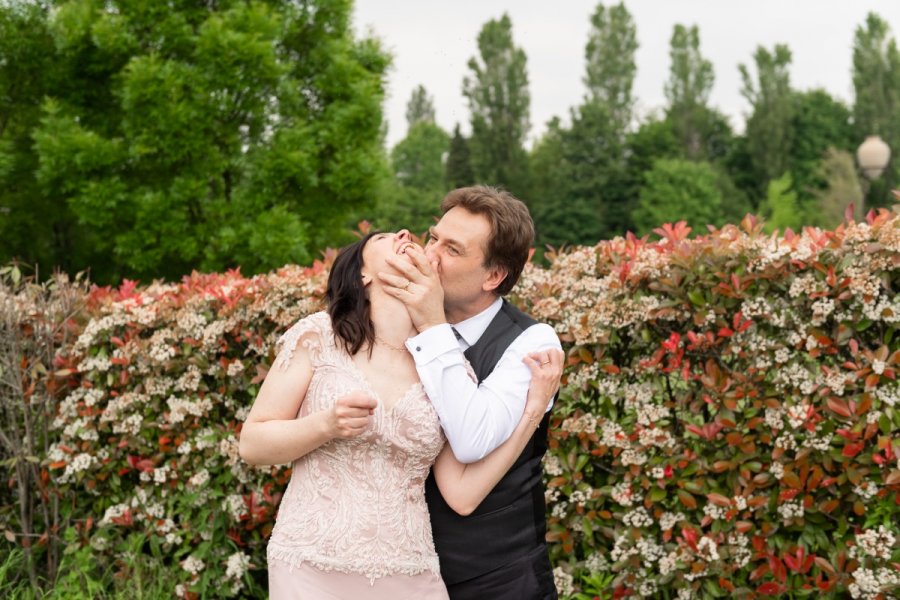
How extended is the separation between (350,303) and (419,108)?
74.8 meters

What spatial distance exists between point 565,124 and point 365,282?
52.3 meters

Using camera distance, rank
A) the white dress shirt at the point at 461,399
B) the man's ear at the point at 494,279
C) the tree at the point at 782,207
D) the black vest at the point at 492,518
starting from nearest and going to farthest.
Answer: the white dress shirt at the point at 461,399 < the black vest at the point at 492,518 < the man's ear at the point at 494,279 < the tree at the point at 782,207

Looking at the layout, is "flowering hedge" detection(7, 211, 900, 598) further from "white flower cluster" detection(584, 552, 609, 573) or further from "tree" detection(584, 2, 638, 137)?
"tree" detection(584, 2, 638, 137)

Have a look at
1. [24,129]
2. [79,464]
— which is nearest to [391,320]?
[79,464]

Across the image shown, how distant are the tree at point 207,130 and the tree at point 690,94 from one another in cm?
4291

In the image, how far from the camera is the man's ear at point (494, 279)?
8.79 ft

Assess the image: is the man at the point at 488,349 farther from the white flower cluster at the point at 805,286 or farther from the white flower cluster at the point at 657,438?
the white flower cluster at the point at 805,286

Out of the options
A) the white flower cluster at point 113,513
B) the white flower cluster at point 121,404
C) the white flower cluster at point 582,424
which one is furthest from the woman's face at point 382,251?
the white flower cluster at point 113,513

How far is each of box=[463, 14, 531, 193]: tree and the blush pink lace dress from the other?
46664 mm

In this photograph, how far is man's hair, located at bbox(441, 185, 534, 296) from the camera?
264 centimetres

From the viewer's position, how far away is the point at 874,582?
11.3 feet

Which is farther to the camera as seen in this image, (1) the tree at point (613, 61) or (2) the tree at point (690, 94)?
(2) the tree at point (690, 94)

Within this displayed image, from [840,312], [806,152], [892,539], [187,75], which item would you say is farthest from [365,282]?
[806,152]

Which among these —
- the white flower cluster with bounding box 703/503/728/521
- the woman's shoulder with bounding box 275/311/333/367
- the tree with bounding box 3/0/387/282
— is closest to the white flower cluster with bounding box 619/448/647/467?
the white flower cluster with bounding box 703/503/728/521
